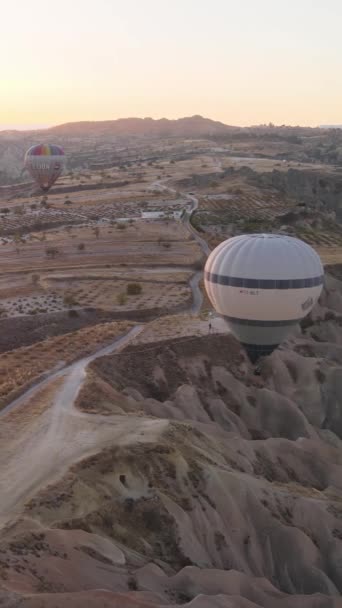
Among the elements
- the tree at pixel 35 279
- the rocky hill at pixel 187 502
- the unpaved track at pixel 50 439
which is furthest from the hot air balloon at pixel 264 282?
the tree at pixel 35 279

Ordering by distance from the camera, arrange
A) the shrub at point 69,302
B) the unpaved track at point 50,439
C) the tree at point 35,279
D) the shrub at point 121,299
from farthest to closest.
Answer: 1. the tree at point 35,279
2. the shrub at point 69,302
3. the shrub at point 121,299
4. the unpaved track at point 50,439

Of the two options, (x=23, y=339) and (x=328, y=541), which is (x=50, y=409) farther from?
(x=23, y=339)

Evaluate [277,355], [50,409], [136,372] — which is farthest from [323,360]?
[50,409]

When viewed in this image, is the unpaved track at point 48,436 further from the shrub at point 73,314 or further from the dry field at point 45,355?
the shrub at point 73,314

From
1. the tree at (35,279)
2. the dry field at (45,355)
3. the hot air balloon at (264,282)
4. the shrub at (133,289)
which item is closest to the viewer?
the dry field at (45,355)

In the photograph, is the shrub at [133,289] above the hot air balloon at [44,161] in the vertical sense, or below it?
below

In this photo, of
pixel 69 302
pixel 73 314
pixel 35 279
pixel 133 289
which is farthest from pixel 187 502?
pixel 35 279
